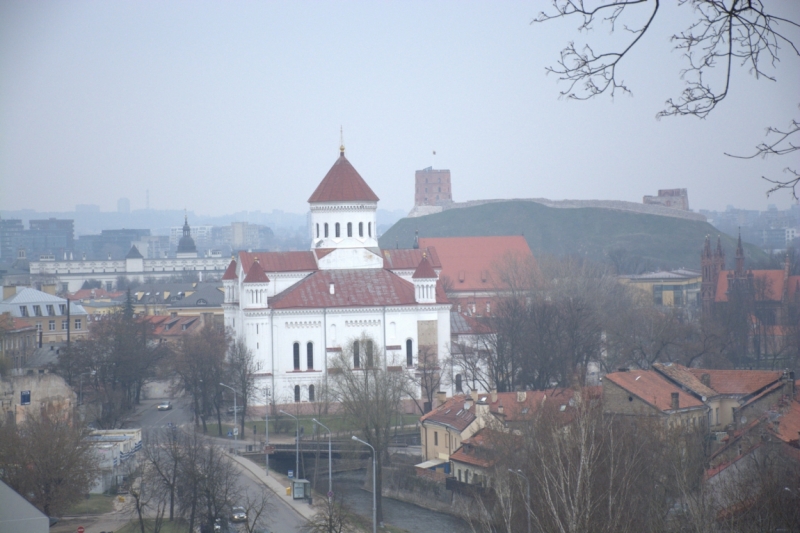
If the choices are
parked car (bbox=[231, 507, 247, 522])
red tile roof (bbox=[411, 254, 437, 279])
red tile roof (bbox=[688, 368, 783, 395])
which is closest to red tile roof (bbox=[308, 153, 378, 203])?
red tile roof (bbox=[411, 254, 437, 279])

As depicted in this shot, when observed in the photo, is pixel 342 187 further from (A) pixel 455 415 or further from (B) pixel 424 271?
(A) pixel 455 415

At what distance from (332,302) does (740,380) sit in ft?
88.3

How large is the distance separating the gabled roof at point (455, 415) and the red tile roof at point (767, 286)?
47.8 metres

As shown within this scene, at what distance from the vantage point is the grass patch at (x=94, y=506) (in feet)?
135

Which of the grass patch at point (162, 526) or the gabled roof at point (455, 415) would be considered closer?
the grass patch at point (162, 526)

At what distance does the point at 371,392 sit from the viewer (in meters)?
53.5

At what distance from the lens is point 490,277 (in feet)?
347

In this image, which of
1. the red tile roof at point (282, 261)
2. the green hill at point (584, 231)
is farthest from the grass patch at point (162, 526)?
the green hill at point (584, 231)

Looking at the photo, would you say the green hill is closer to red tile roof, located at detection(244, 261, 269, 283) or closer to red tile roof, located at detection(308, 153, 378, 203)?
red tile roof, located at detection(308, 153, 378, 203)

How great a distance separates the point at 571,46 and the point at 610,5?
22.2 inches

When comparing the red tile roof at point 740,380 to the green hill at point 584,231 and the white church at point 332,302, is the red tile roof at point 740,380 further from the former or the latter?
the green hill at point 584,231

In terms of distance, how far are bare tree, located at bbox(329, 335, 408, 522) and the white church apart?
40 cm

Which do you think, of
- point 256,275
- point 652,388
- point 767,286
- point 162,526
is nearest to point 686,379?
point 652,388

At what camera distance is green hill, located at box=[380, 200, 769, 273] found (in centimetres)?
16775
